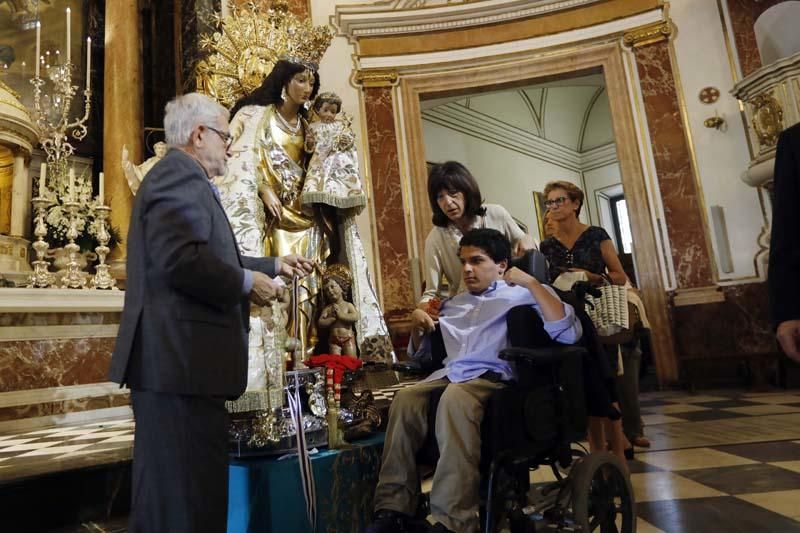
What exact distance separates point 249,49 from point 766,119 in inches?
216

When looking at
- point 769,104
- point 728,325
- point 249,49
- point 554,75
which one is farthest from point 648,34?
point 249,49

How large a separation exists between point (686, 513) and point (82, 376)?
4549 mm

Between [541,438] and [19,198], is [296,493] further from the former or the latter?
[19,198]

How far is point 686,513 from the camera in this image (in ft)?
6.72

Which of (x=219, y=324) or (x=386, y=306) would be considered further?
(x=386, y=306)

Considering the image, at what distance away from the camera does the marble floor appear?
6.51 ft

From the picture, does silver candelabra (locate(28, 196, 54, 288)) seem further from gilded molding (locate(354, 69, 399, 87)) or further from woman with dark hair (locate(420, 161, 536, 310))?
gilded molding (locate(354, 69, 399, 87))

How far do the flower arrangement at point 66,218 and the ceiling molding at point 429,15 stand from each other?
426cm

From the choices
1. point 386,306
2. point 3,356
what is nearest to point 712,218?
point 386,306

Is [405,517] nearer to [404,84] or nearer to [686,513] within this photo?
[686,513]

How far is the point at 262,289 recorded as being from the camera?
145 centimetres

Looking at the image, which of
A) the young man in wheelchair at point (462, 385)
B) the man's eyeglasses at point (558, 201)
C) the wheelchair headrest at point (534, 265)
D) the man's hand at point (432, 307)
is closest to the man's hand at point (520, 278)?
the young man in wheelchair at point (462, 385)

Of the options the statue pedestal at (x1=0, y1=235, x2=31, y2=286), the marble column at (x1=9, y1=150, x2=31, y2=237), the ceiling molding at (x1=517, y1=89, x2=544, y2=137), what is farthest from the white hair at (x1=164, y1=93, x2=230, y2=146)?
the ceiling molding at (x1=517, y1=89, x2=544, y2=137)

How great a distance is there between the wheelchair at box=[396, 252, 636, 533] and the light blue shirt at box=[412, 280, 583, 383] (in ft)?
0.23
